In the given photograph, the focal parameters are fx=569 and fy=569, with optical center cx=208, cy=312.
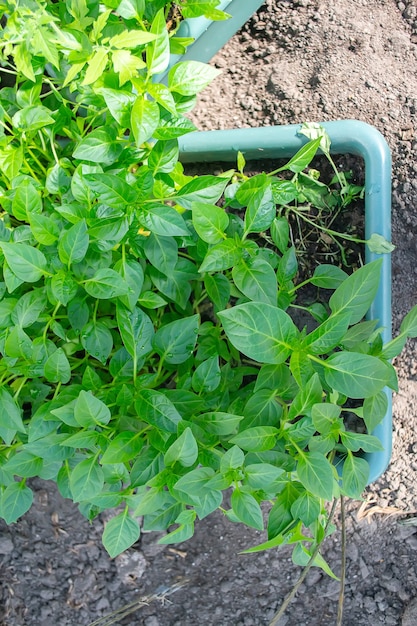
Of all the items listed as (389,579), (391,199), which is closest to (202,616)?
(389,579)

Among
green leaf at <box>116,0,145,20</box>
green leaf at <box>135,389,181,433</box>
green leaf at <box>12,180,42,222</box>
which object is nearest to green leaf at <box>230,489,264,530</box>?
green leaf at <box>135,389,181,433</box>

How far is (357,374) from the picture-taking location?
2.56 ft

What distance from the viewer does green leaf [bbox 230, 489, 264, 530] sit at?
2.83 ft


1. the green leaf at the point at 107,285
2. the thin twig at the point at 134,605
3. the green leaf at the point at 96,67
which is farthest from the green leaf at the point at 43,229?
the thin twig at the point at 134,605

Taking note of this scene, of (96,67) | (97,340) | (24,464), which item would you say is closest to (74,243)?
(97,340)

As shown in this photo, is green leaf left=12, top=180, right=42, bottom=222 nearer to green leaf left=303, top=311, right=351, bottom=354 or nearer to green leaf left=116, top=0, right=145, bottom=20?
green leaf left=116, top=0, right=145, bottom=20

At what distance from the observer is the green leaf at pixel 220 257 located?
0.89 m

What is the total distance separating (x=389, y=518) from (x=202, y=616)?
20.4 inches

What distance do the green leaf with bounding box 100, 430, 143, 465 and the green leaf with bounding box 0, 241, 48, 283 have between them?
0.93ft

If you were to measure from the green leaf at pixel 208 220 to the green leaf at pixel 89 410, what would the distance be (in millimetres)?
296

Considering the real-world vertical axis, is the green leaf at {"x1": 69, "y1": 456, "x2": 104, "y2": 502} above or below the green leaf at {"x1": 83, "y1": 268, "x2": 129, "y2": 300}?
below

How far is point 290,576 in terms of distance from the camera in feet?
4.52

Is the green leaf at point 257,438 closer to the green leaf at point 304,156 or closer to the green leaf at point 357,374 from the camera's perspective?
the green leaf at point 357,374

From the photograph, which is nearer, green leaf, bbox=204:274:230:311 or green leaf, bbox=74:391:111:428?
green leaf, bbox=74:391:111:428
